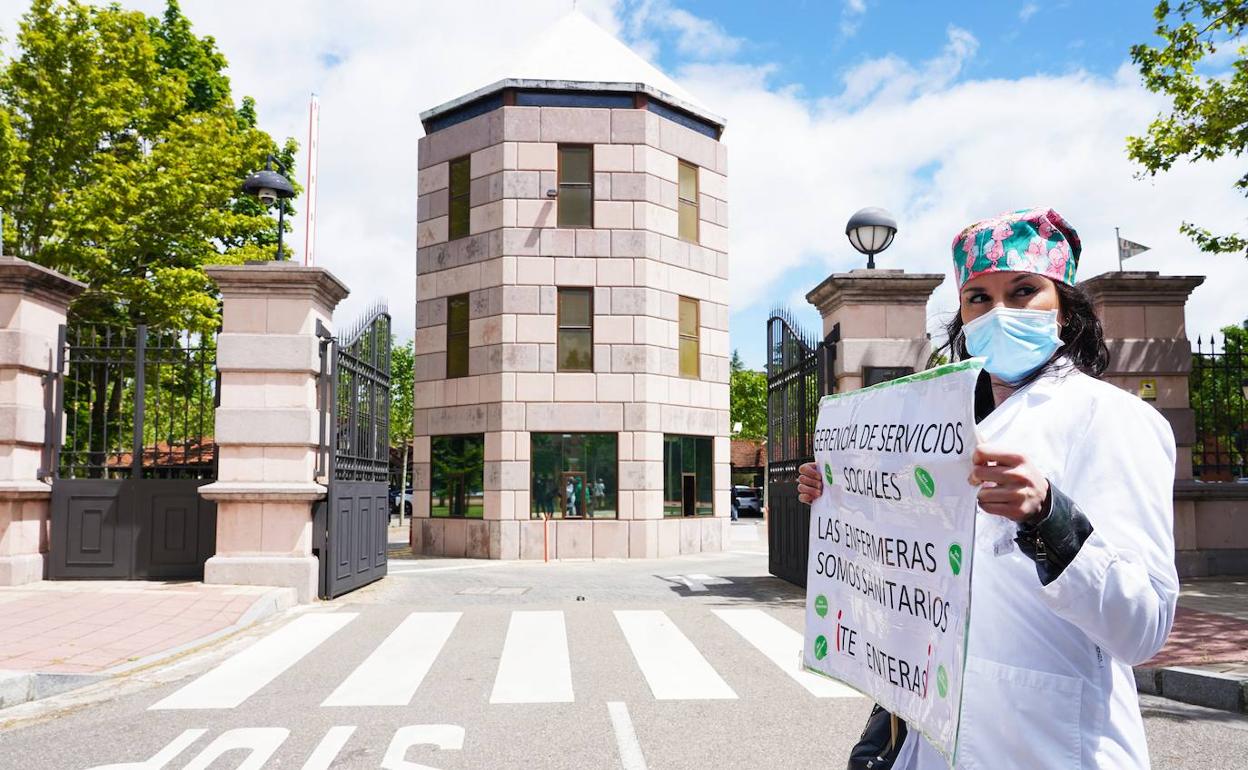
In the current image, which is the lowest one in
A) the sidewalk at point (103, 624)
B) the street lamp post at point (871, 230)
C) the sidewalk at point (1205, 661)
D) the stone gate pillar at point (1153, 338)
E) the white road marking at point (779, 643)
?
the white road marking at point (779, 643)

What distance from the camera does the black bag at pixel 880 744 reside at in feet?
7.55

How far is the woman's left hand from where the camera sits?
66.2 inches

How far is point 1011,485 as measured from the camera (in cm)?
170

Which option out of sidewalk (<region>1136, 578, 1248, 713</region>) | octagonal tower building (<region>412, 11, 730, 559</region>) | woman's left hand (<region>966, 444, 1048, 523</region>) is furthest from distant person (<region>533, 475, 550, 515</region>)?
woman's left hand (<region>966, 444, 1048, 523</region>)

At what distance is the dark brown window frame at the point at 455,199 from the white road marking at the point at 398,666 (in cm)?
1420

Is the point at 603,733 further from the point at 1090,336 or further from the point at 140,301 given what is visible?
the point at 140,301

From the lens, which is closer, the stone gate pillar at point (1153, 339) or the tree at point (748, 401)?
the stone gate pillar at point (1153, 339)

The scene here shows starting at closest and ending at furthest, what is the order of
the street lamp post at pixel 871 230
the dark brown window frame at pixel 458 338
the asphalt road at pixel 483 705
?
the asphalt road at pixel 483 705 → the street lamp post at pixel 871 230 → the dark brown window frame at pixel 458 338

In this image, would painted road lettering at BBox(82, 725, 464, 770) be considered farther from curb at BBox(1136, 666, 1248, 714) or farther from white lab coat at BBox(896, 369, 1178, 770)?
curb at BBox(1136, 666, 1248, 714)

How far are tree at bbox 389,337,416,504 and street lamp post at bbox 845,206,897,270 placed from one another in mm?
36435

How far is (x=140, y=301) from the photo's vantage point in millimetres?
23094

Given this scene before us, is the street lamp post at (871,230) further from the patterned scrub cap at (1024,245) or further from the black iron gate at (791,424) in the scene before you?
the patterned scrub cap at (1024,245)

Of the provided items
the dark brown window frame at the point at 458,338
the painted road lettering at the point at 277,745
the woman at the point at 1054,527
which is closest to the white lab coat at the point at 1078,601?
the woman at the point at 1054,527

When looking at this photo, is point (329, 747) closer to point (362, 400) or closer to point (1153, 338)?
point (362, 400)
